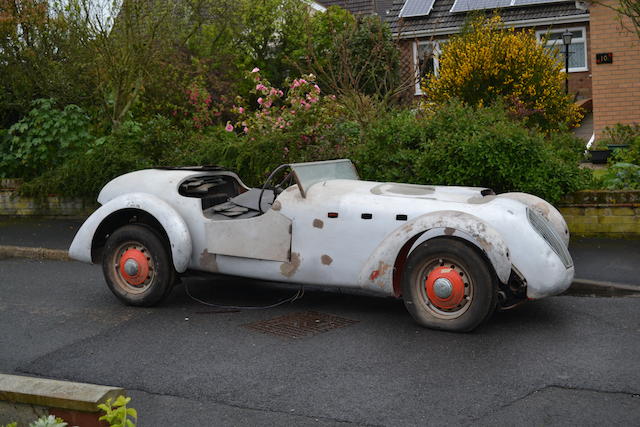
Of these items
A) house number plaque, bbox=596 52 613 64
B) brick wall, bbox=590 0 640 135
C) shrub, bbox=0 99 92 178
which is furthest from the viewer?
house number plaque, bbox=596 52 613 64

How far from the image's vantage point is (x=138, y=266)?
283 inches

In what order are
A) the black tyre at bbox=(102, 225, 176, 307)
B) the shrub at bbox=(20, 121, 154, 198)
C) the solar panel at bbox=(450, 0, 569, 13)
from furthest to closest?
the solar panel at bbox=(450, 0, 569, 13), the shrub at bbox=(20, 121, 154, 198), the black tyre at bbox=(102, 225, 176, 307)

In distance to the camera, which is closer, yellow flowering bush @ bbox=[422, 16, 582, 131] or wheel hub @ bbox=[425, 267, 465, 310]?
wheel hub @ bbox=[425, 267, 465, 310]

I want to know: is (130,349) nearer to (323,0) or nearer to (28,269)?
(28,269)

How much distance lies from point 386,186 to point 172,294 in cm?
247

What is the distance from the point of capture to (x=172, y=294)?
7934 mm

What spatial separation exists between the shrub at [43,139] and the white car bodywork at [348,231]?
258 inches

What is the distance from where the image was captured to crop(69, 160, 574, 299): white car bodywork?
5.99m

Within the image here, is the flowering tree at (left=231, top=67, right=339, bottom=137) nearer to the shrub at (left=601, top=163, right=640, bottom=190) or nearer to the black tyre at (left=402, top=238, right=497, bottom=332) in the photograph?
the shrub at (left=601, top=163, right=640, bottom=190)

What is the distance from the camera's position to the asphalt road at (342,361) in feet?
15.2

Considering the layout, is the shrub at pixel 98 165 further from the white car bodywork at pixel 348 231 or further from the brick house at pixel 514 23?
the brick house at pixel 514 23

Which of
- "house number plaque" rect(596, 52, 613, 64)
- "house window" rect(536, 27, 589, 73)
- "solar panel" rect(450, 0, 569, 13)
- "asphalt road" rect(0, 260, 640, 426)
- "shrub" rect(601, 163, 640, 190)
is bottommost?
"asphalt road" rect(0, 260, 640, 426)

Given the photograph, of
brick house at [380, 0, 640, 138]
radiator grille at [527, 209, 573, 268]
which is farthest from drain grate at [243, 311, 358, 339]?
brick house at [380, 0, 640, 138]

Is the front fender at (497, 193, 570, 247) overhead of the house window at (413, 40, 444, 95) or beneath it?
beneath
